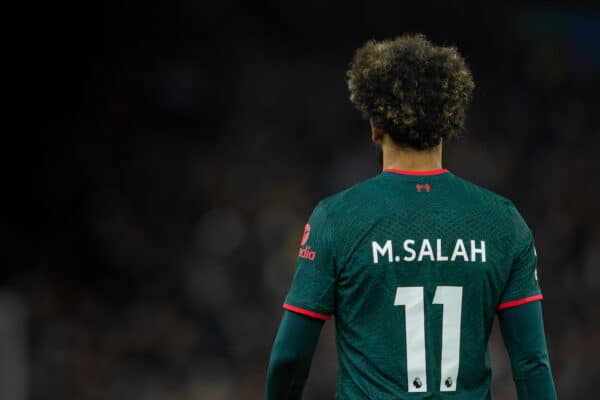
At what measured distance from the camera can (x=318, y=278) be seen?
155 cm

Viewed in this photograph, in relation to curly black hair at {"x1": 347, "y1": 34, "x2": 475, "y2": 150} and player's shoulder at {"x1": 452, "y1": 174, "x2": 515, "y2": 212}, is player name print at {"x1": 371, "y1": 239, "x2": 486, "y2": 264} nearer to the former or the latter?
player's shoulder at {"x1": 452, "y1": 174, "x2": 515, "y2": 212}

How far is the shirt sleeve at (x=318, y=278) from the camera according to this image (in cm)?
155

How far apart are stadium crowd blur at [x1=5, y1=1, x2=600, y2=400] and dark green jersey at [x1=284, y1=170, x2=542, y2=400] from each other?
15.4 feet

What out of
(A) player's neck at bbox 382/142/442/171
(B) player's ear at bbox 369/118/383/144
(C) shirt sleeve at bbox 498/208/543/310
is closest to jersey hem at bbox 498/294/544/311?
(C) shirt sleeve at bbox 498/208/543/310

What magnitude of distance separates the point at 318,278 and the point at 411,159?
0.31m

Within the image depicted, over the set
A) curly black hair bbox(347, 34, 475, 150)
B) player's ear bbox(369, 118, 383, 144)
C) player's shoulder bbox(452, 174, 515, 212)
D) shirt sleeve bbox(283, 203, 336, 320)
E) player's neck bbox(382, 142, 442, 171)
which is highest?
curly black hair bbox(347, 34, 475, 150)

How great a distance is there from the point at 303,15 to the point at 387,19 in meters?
0.73

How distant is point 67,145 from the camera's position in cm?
651

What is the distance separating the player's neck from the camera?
1623 mm

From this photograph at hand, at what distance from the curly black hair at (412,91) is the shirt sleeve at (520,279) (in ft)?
0.84

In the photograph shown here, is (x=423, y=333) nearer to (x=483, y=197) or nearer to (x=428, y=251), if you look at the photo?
(x=428, y=251)

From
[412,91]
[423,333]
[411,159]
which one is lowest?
[423,333]

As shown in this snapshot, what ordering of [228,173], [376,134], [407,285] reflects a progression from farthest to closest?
[228,173]
[376,134]
[407,285]

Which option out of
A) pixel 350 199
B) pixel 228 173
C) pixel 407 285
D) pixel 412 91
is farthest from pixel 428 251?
pixel 228 173
